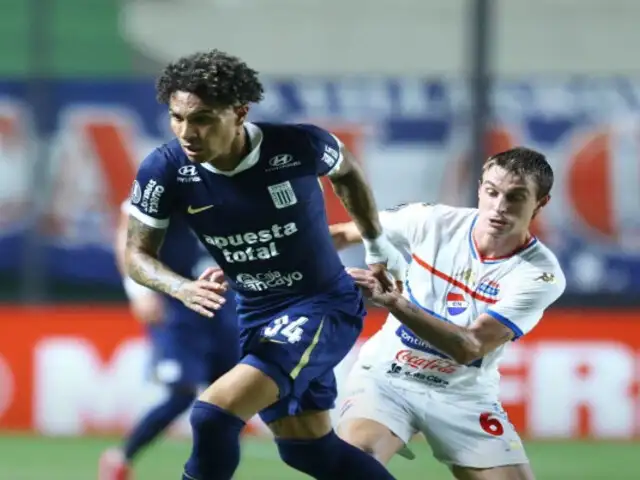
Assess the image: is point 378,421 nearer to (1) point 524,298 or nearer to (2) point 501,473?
(2) point 501,473

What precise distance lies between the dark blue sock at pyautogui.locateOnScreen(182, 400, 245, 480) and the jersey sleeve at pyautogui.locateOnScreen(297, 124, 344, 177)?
96 centimetres

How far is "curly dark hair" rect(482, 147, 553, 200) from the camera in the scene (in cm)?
539

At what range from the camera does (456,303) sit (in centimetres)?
564

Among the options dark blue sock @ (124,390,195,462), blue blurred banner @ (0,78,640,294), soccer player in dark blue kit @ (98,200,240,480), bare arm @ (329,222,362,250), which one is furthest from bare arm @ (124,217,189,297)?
blue blurred banner @ (0,78,640,294)

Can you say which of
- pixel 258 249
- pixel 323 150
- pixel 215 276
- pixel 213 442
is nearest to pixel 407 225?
pixel 323 150

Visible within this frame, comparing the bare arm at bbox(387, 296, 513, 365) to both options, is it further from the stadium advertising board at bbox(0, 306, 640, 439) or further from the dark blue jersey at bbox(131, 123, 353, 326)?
the stadium advertising board at bbox(0, 306, 640, 439)

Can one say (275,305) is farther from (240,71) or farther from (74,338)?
(74,338)

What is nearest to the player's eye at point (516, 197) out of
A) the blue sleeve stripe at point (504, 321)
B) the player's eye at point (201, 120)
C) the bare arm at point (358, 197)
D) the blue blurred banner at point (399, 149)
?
the blue sleeve stripe at point (504, 321)

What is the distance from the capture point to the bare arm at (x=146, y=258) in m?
5.31

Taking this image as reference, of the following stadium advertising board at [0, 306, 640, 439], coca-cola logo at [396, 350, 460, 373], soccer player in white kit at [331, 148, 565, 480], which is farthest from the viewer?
stadium advertising board at [0, 306, 640, 439]

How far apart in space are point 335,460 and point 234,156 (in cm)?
112

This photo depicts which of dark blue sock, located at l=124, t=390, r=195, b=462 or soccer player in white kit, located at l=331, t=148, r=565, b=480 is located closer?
soccer player in white kit, located at l=331, t=148, r=565, b=480

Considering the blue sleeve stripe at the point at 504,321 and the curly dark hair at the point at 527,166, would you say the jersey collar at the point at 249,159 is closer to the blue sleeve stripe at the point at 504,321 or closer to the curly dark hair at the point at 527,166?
the curly dark hair at the point at 527,166

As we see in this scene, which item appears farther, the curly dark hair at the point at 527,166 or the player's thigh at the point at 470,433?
the player's thigh at the point at 470,433
